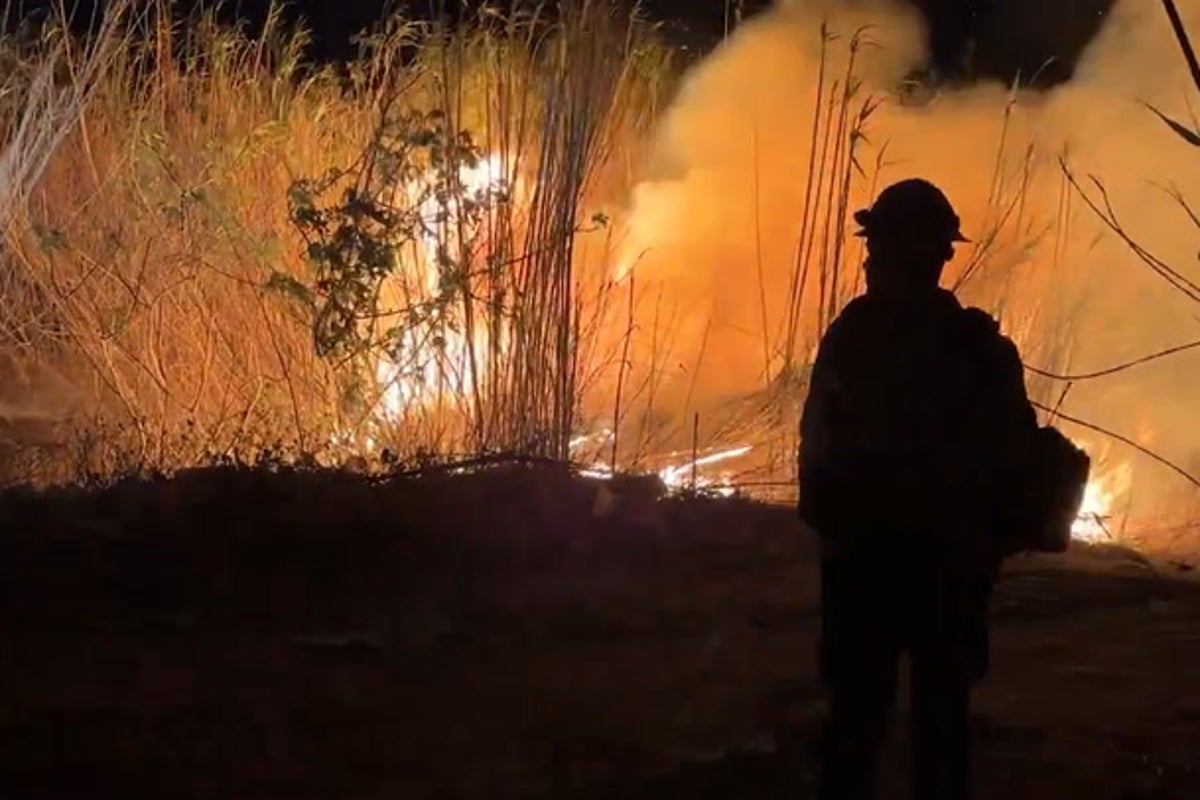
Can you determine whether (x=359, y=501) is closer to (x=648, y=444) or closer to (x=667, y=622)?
(x=667, y=622)

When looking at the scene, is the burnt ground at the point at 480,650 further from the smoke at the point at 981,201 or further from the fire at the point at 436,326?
the smoke at the point at 981,201

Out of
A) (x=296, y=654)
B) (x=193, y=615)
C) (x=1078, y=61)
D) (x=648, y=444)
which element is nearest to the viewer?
(x=296, y=654)

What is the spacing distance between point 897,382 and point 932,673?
0.62 metres

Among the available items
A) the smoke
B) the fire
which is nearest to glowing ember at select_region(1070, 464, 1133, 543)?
the smoke

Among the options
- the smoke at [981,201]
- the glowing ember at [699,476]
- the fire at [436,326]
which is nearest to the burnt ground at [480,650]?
the glowing ember at [699,476]

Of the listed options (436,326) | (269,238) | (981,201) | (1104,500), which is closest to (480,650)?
(436,326)

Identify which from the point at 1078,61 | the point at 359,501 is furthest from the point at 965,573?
the point at 1078,61

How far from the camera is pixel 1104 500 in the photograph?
905cm

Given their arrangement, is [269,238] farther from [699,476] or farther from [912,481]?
[912,481]

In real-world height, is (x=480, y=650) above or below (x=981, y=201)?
below

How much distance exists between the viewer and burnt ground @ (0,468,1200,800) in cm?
487

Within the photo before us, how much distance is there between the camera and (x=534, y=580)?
6.83 metres

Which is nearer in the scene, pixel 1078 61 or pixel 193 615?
pixel 193 615

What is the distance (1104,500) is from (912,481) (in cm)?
570
